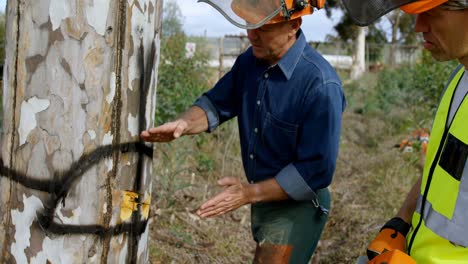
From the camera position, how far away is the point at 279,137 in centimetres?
281

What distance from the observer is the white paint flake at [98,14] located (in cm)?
185

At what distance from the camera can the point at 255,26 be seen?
2.49 m

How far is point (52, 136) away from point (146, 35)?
0.45 meters

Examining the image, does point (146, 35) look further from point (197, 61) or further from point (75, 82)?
point (197, 61)

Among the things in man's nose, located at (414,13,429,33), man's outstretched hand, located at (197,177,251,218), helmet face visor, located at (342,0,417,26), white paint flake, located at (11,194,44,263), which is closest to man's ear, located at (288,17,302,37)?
man's outstretched hand, located at (197,177,251,218)

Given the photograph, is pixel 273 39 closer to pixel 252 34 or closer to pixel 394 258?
pixel 252 34

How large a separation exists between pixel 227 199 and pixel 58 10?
Answer: 105 cm

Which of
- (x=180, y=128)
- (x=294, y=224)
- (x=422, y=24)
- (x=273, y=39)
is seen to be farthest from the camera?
(x=294, y=224)

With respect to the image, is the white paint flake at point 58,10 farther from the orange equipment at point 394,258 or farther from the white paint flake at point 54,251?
the orange equipment at point 394,258

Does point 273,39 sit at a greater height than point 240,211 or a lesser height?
greater

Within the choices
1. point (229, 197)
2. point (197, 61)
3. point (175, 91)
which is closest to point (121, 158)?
point (229, 197)

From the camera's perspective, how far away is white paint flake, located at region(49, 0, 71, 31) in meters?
1.83

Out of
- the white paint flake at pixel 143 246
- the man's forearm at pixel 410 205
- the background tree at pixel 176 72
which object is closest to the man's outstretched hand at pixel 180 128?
the white paint flake at pixel 143 246

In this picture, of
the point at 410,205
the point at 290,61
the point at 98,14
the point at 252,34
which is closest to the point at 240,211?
the point at 290,61
